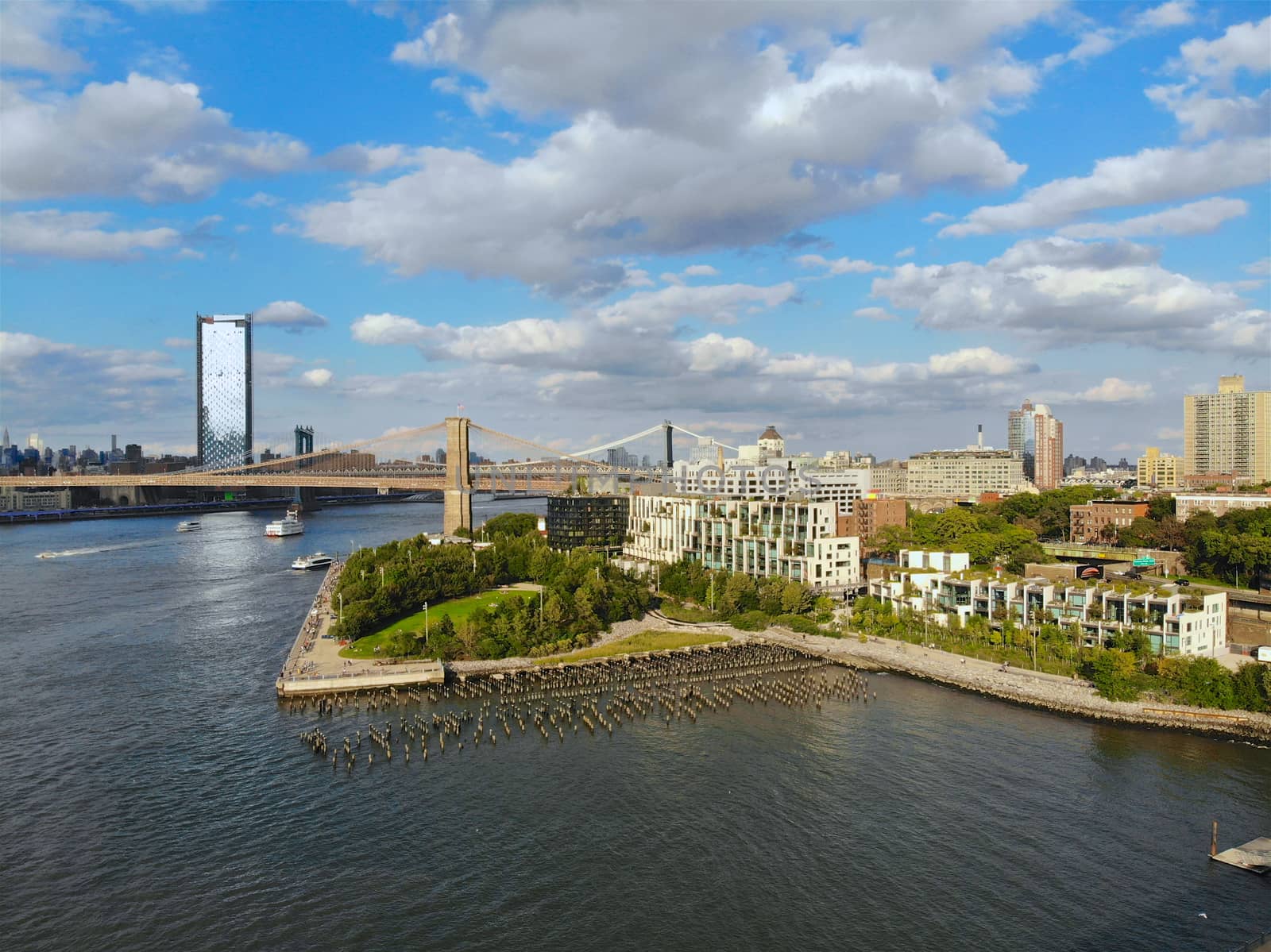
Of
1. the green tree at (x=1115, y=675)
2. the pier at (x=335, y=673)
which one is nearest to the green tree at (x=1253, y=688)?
the green tree at (x=1115, y=675)

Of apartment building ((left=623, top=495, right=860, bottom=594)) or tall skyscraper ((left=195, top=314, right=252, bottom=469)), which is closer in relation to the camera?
apartment building ((left=623, top=495, right=860, bottom=594))

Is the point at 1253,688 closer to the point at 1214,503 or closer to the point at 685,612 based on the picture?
the point at 685,612

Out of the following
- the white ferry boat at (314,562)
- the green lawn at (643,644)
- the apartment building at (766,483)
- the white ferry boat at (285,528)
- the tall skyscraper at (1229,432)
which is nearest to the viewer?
the green lawn at (643,644)

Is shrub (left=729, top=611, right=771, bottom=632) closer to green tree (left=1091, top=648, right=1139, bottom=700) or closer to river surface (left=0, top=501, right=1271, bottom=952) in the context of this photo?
river surface (left=0, top=501, right=1271, bottom=952)

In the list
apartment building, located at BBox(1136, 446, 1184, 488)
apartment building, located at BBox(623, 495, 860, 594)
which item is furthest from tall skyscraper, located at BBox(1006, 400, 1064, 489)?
apartment building, located at BBox(623, 495, 860, 594)

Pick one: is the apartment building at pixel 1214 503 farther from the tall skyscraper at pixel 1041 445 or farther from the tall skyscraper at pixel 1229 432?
the tall skyscraper at pixel 1041 445
